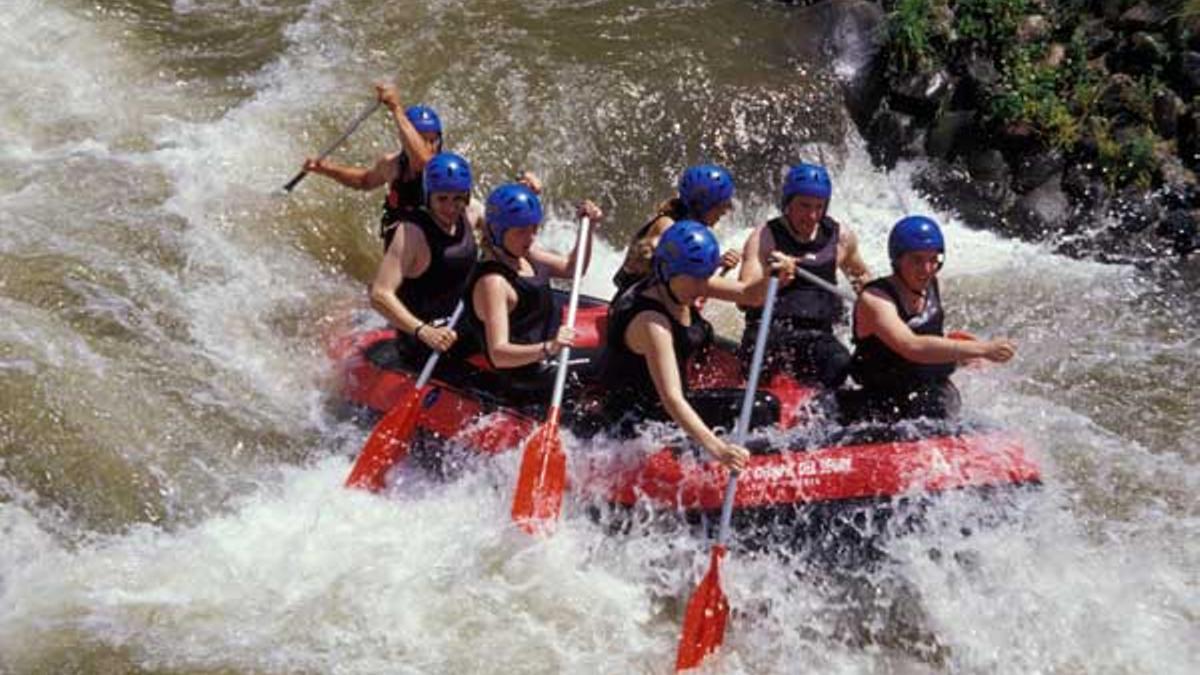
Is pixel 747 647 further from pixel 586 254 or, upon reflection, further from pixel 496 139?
pixel 496 139

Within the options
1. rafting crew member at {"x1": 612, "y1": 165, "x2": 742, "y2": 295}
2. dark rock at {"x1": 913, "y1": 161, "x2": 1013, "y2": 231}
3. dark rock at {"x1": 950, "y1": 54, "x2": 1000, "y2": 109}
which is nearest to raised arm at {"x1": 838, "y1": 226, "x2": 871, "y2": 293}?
rafting crew member at {"x1": 612, "y1": 165, "x2": 742, "y2": 295}

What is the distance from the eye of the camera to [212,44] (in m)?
10.7

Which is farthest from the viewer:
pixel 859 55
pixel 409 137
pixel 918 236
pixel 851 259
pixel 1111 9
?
pixel 859 55

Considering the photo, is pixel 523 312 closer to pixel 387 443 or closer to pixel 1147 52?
pixel 387 443

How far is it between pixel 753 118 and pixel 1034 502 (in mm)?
5227

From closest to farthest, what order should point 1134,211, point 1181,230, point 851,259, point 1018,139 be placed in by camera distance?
1. point 851,259
2. point 1181,230
3. point 1134,211
4. point 1018,139

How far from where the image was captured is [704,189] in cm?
678

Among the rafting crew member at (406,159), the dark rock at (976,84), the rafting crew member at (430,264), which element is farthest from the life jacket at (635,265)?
the dark rock at (976,84)

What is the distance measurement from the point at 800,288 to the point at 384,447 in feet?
8.18

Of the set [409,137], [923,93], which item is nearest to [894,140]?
[923,93]

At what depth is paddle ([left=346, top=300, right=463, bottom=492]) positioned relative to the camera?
21.0 feet

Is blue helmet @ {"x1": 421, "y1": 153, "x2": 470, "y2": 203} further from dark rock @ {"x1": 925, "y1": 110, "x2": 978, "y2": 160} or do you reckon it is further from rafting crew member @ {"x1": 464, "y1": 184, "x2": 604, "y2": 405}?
dark rock @ {"x1": 925, "y1": 110, "x2": 978, "y2": 160}

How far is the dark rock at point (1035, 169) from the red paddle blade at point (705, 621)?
20.0 feet

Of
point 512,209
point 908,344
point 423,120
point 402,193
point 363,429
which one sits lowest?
point 363,429
